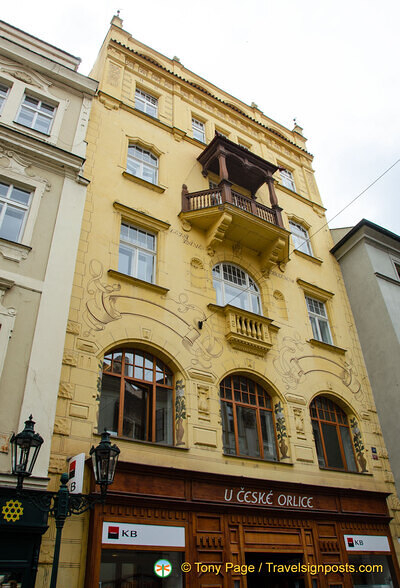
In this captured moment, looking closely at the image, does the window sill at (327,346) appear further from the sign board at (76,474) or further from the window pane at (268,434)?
the sign board at (76,474)

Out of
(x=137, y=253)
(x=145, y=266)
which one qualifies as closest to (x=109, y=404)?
(x=145, y=266)

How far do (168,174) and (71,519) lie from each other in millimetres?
11632

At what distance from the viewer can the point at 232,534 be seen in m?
10.5

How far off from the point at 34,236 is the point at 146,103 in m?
10.2

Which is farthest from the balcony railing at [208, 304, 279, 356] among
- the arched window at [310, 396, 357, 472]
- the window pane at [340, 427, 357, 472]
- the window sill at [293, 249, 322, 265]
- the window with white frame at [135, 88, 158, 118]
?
the window with white frame at [135, 88, 158, 118]

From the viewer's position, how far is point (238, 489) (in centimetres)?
1094

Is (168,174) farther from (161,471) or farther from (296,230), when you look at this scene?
(161,471)

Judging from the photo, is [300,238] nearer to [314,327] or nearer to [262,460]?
[314,327]

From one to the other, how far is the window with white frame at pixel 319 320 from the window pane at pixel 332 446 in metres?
3.26

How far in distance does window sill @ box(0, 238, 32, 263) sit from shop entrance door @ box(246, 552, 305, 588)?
869cm

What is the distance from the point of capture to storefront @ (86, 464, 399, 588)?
903 centimetres

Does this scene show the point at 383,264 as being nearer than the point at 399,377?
No

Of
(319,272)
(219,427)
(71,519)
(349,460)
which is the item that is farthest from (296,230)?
(71,519)

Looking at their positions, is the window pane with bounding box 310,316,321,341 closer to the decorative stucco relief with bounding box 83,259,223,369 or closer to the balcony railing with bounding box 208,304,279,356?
the balcony railing with bounding box 208,304,279,356
